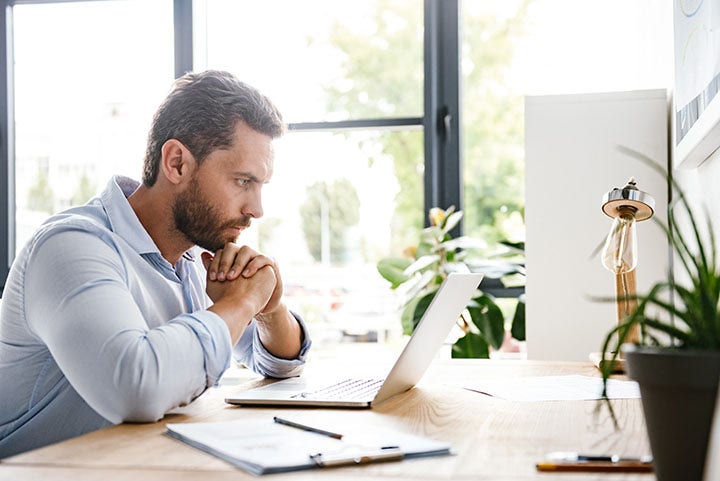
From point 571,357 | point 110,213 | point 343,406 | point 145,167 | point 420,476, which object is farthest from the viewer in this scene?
point 571,357

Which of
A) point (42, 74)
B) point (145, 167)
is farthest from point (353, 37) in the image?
point (145, 167)

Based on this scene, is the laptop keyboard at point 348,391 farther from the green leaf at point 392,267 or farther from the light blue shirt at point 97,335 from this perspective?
the green leaf at point 392,267

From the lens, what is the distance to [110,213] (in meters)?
1.70

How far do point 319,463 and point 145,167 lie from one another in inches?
45.5

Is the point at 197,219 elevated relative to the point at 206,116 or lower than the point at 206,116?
lower

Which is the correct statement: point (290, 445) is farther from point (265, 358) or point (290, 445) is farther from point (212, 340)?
point (265, 358)

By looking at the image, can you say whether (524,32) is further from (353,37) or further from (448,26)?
(353,37)

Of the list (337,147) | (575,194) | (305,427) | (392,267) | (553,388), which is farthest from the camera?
(337,147)

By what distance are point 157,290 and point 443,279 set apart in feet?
5.33

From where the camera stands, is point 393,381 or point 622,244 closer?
point 393,381

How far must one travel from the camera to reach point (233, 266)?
1.76m

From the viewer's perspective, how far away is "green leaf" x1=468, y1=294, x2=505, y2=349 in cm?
310

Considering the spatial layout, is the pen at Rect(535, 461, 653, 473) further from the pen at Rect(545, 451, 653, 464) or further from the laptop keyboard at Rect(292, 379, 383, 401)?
the laptop keyboard at Rect(292, 379, 383, 401)

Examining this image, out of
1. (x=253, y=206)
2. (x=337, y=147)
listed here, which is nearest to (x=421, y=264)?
(x=337, y=147)
